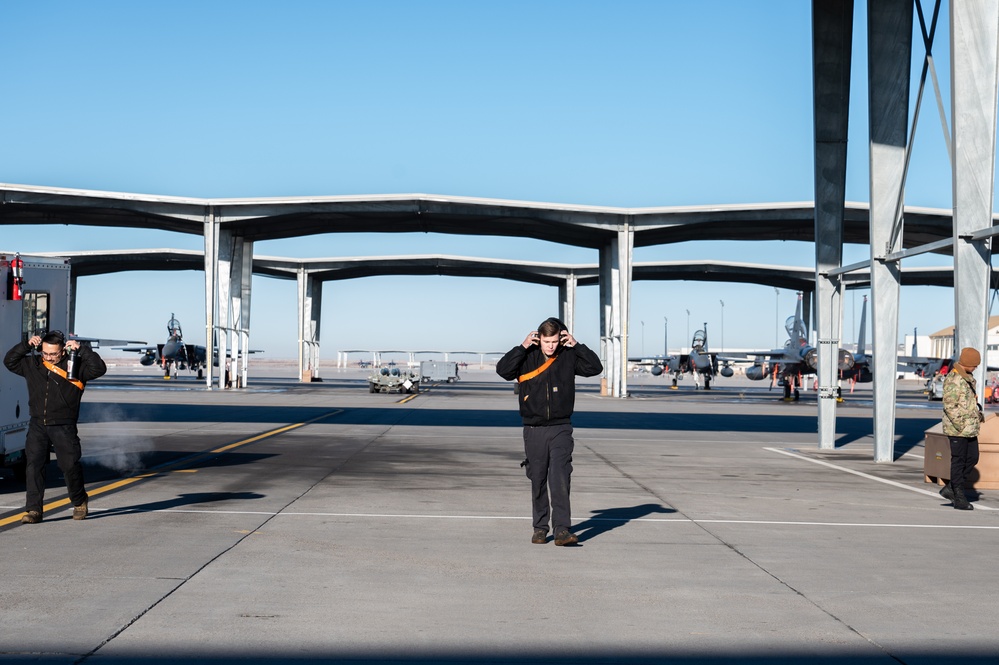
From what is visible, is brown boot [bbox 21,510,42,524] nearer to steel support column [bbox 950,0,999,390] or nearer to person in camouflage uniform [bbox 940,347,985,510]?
person in camouflage uniform [bbox 940,347,985,510]

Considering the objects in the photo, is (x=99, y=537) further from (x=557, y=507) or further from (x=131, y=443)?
(x=131, y=443)

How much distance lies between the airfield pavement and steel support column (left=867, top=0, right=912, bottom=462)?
308cm

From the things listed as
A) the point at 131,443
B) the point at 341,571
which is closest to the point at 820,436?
the point at 131,443

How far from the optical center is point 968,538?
430 inches

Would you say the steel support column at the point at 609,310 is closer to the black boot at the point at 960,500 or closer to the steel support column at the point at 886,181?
the steel support column at the point at 886,181

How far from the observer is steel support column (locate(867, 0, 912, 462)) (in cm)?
2053

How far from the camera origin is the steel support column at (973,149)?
16688mm

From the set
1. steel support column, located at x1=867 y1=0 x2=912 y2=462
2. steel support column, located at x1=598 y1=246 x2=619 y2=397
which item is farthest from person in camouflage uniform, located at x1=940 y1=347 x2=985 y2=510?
steel support column, located at x1=598 y1=246 x2=619 y2=397

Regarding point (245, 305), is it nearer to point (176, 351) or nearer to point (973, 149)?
point (176, 351)

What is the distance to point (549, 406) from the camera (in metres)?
9.77

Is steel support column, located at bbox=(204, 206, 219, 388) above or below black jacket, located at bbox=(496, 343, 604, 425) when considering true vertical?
above

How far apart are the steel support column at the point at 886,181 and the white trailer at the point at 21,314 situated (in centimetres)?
1485

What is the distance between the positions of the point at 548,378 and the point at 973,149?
10887 mm

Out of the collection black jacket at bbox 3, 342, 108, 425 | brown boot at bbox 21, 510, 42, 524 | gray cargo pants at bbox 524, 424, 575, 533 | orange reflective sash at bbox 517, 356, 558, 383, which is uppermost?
orange reflective sash at bbox 517, 356, 558, 383
